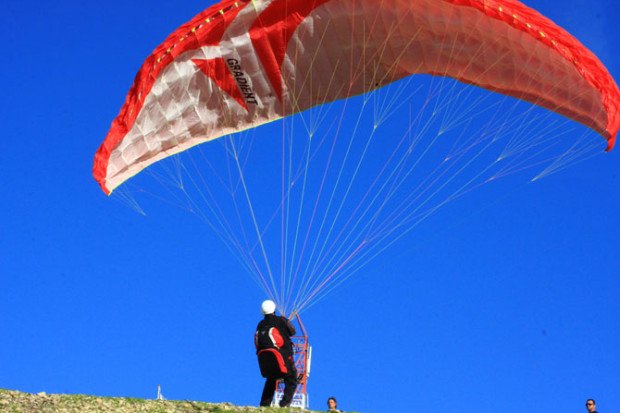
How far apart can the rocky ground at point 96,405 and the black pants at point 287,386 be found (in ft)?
4.13

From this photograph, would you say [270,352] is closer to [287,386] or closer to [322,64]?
[287,386]

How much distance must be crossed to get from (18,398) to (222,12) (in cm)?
676

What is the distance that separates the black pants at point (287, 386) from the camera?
43.3ft

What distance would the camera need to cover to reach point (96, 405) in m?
11.5

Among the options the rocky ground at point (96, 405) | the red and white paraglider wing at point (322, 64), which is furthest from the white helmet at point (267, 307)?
the red and white paraglider wing at point (322, 64)

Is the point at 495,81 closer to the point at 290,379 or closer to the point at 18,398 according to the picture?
the point at 290,379

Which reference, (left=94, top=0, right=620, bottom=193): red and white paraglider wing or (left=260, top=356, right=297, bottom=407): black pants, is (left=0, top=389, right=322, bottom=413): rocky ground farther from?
(left=94, top=0, right=620, bottom=193): red and white paraglider wing

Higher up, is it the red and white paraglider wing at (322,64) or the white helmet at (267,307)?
the red and white paraglider wing at (322,64)

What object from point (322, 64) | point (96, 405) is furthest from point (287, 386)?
point (322, 64)

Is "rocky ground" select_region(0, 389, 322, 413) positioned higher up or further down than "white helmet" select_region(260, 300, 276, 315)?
further down

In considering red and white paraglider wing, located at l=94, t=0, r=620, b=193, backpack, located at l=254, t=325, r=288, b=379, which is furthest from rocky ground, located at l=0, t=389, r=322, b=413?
red and white paraglider wing, located at l=94, t=0, r=620, b=193

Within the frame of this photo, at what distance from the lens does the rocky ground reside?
36.8ft

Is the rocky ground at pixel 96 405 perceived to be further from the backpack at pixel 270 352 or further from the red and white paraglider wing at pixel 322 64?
the red and white paraglider wing at pixel 322 64

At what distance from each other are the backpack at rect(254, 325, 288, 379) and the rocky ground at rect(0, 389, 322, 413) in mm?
1199
